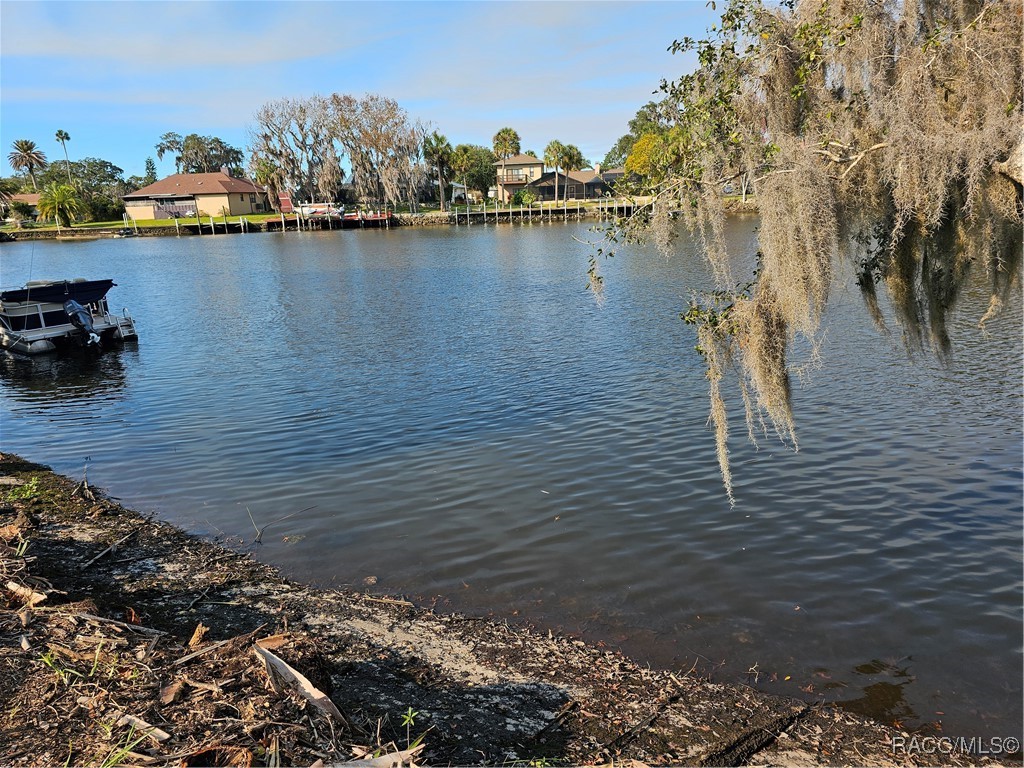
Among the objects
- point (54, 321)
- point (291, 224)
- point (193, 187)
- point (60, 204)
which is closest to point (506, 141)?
point (291, 224)

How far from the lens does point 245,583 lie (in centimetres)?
724

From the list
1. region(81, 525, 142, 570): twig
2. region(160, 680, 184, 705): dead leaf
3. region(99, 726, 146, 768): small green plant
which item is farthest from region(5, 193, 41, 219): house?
region(99, 726, 146, 768): small green plant

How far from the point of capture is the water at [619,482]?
628 cm

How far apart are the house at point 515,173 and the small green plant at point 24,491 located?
108 meters

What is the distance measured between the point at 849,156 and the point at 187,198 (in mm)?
110012

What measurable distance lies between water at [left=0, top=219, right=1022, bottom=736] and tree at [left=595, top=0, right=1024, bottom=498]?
71.7 inches

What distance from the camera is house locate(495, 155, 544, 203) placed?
374 feet

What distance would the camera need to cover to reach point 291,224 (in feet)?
311

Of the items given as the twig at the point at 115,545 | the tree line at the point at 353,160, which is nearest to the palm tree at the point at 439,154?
the tree line at the point at 353,160

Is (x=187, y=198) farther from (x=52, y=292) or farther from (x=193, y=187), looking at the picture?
(x=52, y=292)

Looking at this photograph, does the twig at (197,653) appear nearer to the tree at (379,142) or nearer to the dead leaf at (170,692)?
the dead leaf at (170,692)

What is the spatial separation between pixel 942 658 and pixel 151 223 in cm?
10735

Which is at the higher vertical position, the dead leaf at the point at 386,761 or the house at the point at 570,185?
the house at the point at 570,185

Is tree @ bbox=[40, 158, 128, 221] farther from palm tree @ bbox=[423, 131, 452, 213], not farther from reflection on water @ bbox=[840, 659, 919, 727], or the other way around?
reflection on water @ bbox=[840, 659, 919, 727]
